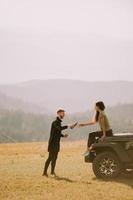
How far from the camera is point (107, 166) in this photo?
1434cm

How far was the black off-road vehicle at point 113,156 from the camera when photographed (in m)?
14.0

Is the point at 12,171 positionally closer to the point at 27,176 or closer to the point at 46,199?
the point at 27,176

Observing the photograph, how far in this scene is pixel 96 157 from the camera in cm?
1447

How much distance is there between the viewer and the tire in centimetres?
1414

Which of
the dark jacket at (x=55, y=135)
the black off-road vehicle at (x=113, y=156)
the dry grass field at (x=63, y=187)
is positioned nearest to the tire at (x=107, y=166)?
the black off-road vehicle at (x=113, y=156)

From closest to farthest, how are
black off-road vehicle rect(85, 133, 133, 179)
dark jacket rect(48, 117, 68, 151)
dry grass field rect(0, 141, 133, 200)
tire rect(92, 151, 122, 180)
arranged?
dry grass field rect(0, 141, 133, 200)
black off-road vehicle rect(85, 133, 133, 179)
tire rect(92, 151, 122, 180)
dark jacket rect(48, 117, 68, 151)

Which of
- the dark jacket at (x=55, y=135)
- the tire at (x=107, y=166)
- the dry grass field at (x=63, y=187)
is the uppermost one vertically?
the dark jacket at (x=55, y=135)

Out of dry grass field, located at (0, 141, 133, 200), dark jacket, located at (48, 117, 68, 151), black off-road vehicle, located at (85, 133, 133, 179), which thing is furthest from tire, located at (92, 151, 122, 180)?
dark jacket, located at (48, 117, 68, 151)

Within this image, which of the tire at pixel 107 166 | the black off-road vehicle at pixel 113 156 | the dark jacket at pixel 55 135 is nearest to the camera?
the black off-road vehicle at pixel 113 156

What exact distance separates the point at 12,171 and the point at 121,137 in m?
4.74

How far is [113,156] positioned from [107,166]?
0.37 metres

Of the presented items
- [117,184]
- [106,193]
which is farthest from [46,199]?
[117,184]

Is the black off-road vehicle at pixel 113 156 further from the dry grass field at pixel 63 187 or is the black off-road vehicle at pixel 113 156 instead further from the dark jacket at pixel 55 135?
the dark jacket at pixel 55 135

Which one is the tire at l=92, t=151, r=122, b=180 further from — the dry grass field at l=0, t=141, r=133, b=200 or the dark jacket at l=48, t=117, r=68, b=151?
the dark jacket at l=48, t=117, r=68, b=151
